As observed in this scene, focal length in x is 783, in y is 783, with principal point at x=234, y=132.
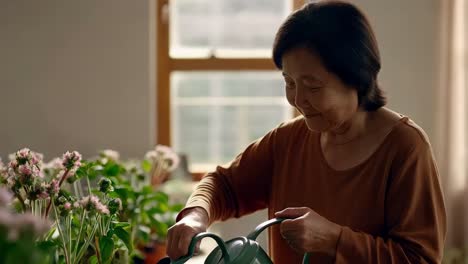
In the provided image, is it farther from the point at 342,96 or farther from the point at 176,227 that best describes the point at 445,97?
the point at 176,227

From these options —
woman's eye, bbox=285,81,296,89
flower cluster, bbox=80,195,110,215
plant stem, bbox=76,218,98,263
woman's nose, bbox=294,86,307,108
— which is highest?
woman's eye, bbox=285,81,296,89

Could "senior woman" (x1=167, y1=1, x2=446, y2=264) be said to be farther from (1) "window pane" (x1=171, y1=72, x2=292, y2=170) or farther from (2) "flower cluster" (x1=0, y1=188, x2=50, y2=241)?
(1) "window pane" (x1=171, y1=72, x2=292, y2=170)

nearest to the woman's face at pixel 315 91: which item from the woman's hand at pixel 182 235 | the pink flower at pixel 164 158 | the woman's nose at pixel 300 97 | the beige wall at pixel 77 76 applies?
the woman's nose at pixel 300 97

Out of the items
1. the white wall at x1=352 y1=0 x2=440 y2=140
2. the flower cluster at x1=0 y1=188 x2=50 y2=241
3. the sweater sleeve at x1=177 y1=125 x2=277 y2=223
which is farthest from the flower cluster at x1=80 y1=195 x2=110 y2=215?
the white wall at x1=352 y1=0 x2=440 y2=140

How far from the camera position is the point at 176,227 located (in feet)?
4.10

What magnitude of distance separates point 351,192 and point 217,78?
2.05 m

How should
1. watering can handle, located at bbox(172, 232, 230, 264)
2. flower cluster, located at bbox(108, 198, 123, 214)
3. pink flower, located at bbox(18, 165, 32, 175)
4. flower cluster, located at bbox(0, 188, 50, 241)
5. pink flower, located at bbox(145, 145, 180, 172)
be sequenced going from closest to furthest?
flower cluster, located at bbox(0, 188, 50, 241), watering can handle, located at bbox(172, 232, 230, 264), pink flower, located at bbox(18, 165, 32, 175), flower cluster, located at bbox(108, 198, 123, 214), pink flower, located at bbox(145, 145, 180, 172)

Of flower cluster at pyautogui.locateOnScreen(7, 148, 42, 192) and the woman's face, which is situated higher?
the woman's face

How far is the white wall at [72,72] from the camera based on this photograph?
3.20m

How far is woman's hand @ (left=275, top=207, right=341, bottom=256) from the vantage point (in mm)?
1184

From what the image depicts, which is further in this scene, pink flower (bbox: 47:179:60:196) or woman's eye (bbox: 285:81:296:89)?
woman's eye (bbox: 285:81:296:89)

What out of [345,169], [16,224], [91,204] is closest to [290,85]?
[345,169]

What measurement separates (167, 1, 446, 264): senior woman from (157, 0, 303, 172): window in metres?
1.86

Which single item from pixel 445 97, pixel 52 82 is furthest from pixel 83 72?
pixel 445 97
